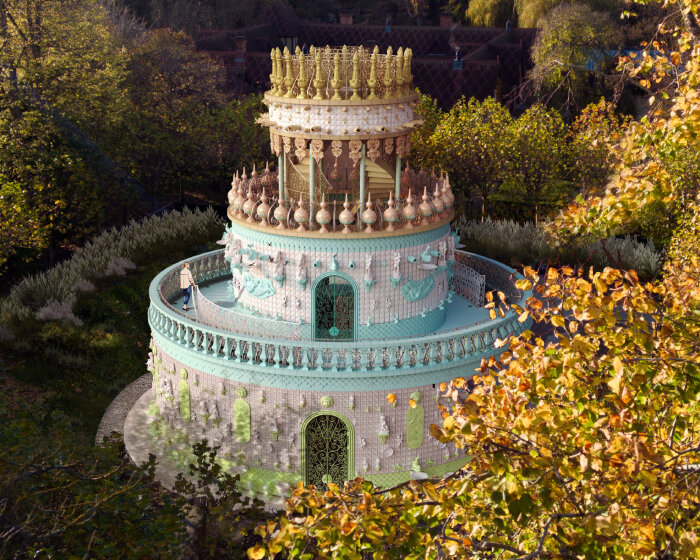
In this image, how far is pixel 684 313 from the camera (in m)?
13.7

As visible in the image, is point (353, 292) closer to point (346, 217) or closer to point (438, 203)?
point (346, 217)

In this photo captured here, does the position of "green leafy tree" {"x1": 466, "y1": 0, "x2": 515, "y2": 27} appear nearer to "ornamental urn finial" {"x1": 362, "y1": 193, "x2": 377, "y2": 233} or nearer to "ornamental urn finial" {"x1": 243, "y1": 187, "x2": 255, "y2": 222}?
"ornamental urn finial" {"x1": 243, "y1": 187, "x2": 255, "y2": 222}

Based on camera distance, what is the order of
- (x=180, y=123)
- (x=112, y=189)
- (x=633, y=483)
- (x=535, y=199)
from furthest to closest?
(x=180, y=123) < (x=535, y=199) < (x=112, y=189) < (x=633, y=483)

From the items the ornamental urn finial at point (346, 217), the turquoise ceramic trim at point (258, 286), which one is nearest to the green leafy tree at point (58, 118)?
the turquoise ceramic trim at point (258, 286)

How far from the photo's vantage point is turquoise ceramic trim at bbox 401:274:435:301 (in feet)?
73.7

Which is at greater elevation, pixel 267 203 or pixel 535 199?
pixel 267 203

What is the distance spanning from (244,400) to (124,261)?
13593 millimetres

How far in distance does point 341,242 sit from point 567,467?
11.7 metres

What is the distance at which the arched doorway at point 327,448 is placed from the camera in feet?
69.1

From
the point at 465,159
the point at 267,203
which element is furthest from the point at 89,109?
the point at 267,203

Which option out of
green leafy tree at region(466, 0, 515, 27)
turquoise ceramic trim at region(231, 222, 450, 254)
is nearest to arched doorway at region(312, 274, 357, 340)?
turquoise ceramic trim at region(231, 222, 450, 254)

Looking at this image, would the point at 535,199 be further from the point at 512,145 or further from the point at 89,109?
the point at 89,109

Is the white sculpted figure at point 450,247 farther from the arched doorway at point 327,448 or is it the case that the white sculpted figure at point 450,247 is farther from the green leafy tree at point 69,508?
the green leafy tree at point 69,508

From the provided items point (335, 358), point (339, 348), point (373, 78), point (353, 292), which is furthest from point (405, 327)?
point (373, 78)
